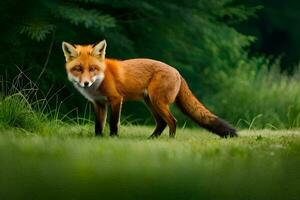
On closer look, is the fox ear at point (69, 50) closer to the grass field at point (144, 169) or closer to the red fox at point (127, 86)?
Result: the red fox at point (127, 86)

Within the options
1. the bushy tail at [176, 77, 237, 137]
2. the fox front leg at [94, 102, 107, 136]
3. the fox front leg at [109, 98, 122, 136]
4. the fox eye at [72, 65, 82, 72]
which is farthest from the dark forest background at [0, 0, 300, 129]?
the fox eye at [72, 65, 82, 72]

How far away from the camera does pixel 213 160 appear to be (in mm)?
7477

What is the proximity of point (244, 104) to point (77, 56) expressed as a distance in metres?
7.06

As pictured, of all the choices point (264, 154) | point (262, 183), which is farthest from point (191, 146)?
point (262, 183)

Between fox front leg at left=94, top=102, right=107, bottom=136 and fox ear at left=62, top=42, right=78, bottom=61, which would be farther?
fox front leg at left=94, top=102, right=107, bottom=136

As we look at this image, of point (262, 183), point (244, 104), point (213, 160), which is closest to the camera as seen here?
point (262, 183)

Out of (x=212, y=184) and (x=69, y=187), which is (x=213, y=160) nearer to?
(x=212, y=184)

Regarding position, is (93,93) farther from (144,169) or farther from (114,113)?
(144,169)

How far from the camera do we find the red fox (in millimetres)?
9047

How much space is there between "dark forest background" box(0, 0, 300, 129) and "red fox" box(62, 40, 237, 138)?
293 centimetres

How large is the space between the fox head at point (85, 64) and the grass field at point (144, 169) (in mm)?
728

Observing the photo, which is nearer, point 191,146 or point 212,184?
point 212,184

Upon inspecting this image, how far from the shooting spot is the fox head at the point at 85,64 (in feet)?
29.2

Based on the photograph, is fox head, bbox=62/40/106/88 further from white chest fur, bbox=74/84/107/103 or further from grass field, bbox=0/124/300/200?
grass field, bbox=0/124/300/200
